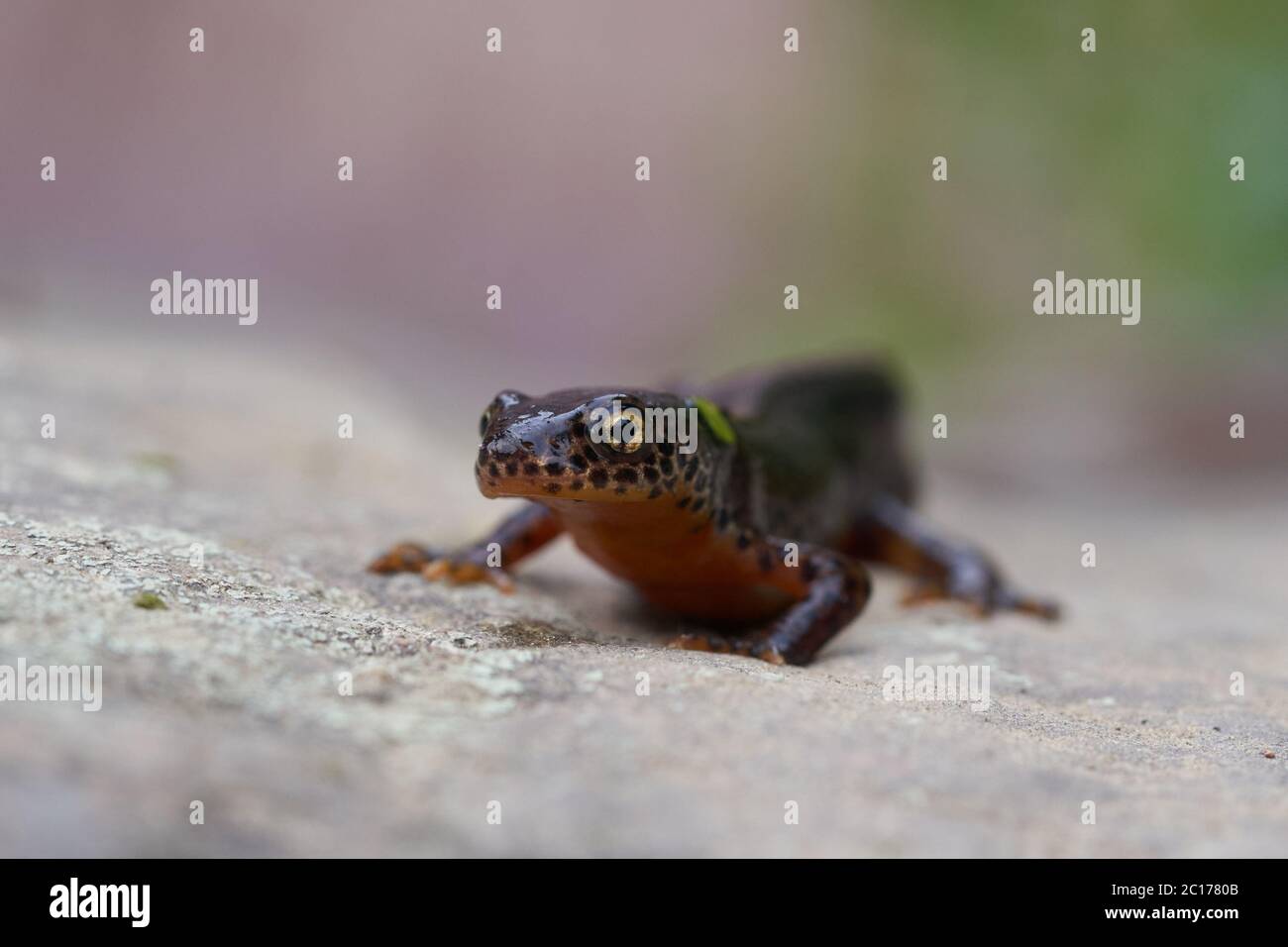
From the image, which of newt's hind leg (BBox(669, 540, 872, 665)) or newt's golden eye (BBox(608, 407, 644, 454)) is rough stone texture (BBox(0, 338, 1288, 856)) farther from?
newt's golden eye (BBox(608, 407, 644, 454))

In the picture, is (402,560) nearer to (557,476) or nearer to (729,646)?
(557,476)

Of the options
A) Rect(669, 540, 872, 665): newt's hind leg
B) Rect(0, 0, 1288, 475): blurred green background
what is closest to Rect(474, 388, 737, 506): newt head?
Rect(669, 540, 872, 665): newt's hind leg

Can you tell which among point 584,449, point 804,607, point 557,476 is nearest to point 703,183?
point 804,607

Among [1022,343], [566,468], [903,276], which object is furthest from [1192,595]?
[903,276]

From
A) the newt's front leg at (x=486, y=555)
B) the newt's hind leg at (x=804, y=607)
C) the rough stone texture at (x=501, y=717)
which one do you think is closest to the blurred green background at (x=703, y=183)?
the newt's front leg at (x=486, y=555)

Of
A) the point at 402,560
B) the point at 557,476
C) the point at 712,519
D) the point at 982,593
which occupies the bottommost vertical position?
the point at 982,593
